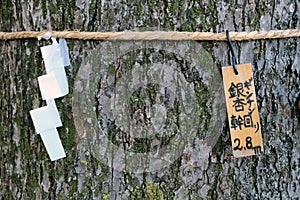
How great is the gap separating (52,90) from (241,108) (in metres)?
0.46

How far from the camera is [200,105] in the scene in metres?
1.33

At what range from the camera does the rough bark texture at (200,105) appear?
1317 millimetres

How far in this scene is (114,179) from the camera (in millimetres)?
1333

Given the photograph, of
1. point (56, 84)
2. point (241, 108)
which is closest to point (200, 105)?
point (241, 108)

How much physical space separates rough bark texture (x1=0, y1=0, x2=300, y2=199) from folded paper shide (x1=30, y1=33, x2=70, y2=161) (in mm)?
18

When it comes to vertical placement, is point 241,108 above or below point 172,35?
below

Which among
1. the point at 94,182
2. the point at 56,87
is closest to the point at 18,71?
the point at 56,87

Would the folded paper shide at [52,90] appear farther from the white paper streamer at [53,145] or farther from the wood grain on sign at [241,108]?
the wood grain on sign at [241,108]

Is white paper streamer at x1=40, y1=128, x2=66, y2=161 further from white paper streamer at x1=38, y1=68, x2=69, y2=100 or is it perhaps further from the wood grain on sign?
the wood grain on sign

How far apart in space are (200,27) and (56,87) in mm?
377

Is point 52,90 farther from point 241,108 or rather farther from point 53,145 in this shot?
point 241,108

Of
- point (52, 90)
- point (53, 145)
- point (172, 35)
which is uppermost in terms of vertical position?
point (172, 35)

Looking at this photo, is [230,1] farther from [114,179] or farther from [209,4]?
[114,179]

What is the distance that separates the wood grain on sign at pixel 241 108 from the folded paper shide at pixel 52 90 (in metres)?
0.39
